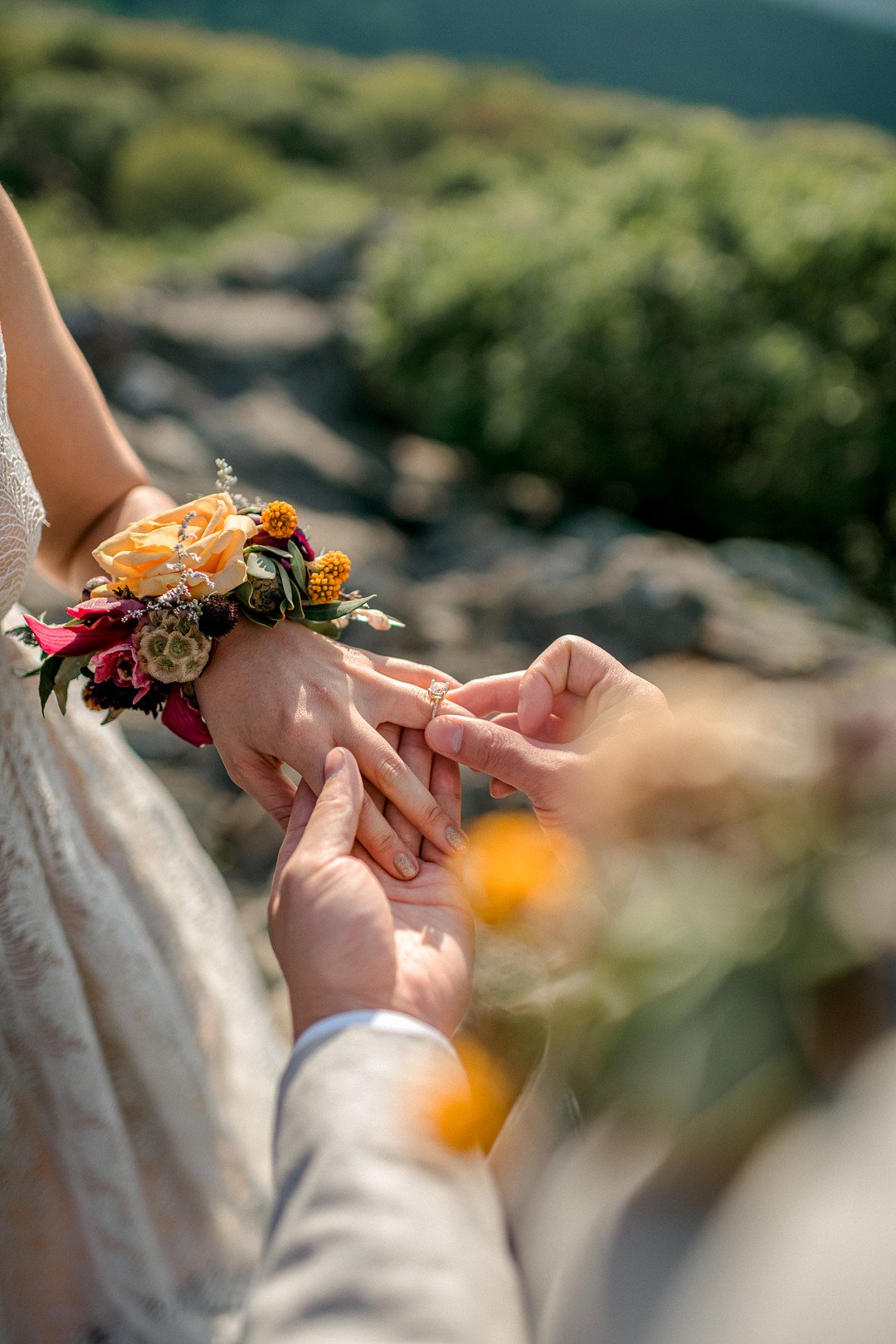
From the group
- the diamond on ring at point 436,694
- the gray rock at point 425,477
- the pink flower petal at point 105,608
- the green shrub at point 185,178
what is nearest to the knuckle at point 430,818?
the diamond on ring at point 436,694

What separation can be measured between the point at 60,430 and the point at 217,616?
0.48 meters

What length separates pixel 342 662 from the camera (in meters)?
1.54

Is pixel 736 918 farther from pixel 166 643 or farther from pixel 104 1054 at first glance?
pixel 104 1054

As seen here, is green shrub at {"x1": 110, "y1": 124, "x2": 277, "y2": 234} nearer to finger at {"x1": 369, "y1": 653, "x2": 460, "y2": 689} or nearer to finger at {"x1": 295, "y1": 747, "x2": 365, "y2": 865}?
Answer: finger at {"x1": 369, "y1": 653, "x2": 460, "y2": 689}

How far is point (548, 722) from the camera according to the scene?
1.59 meters

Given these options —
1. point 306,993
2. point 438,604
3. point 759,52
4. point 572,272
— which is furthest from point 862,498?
point 759,52

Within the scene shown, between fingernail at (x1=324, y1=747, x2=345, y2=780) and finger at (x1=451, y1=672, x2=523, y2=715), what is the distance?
1.06 ft

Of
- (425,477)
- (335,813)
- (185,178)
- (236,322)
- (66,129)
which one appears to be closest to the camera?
(335,813)

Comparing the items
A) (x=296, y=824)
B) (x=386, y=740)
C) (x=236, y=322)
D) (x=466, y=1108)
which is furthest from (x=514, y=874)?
(x=236, y=322)

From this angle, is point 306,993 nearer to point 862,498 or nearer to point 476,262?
point 862,498

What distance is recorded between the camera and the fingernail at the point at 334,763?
132cm

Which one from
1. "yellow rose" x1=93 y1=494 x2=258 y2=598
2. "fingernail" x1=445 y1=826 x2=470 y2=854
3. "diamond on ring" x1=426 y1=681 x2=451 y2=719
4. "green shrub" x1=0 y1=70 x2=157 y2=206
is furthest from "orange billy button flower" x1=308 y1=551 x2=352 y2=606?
"green shrub" x1=0 y1=70 x2=157 y2=206

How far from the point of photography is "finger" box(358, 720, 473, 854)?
141cm

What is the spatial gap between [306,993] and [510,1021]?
31 centimetres
